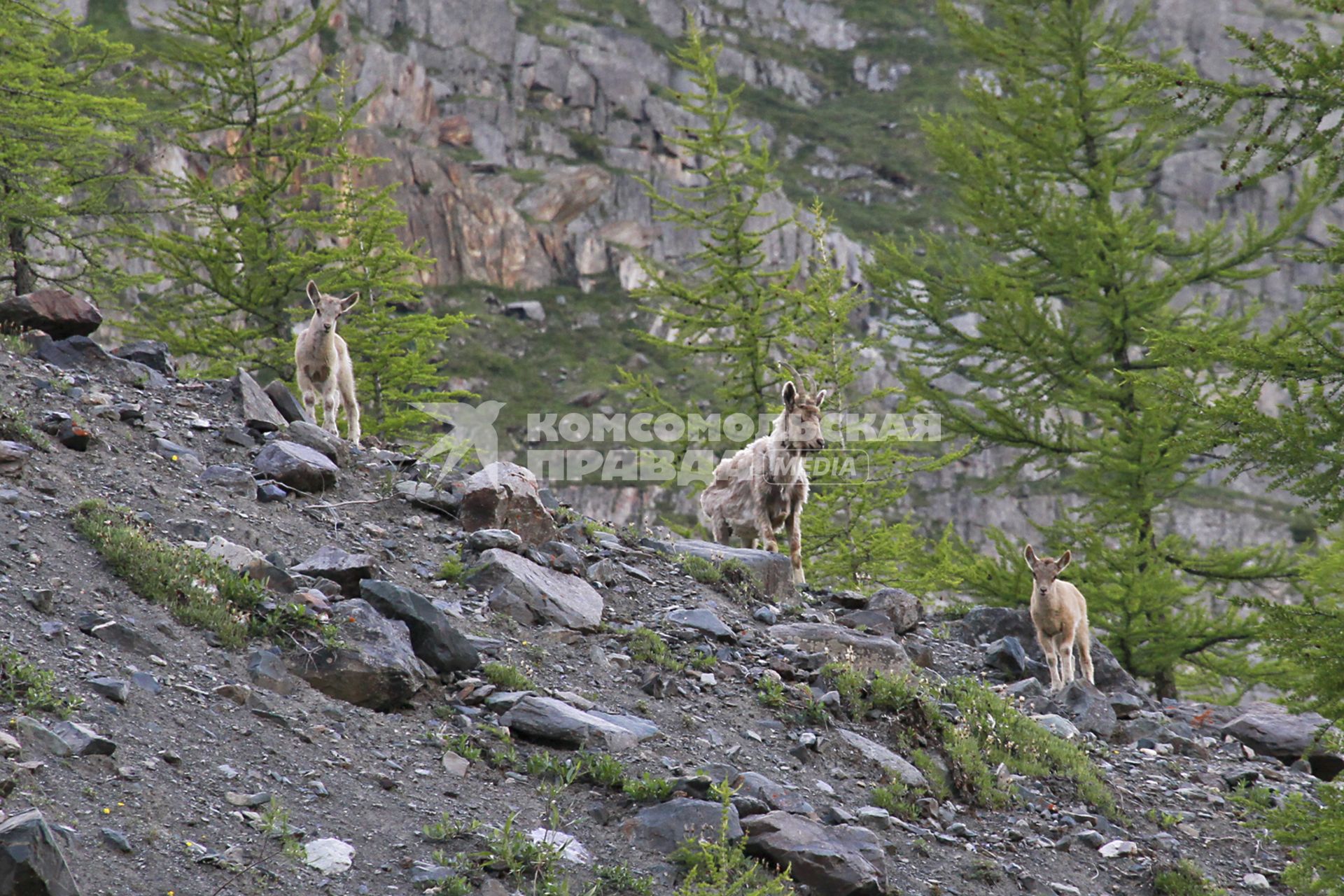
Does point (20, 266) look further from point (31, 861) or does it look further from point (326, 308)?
point (31, 861)

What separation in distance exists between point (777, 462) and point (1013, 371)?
6.27 metres

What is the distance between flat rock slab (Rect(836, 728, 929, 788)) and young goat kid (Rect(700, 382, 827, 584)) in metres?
5.17

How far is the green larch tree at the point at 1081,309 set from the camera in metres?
16.0

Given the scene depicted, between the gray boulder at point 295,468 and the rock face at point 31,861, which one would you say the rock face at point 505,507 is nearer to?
the gray boulder at point 295,468

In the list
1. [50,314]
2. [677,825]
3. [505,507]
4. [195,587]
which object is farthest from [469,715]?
[50,314]

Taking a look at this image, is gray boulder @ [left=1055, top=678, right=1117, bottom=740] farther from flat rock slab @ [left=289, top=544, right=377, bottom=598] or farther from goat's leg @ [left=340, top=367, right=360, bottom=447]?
goat's leg @ [left=340, top=367, right=360, bottom=447]

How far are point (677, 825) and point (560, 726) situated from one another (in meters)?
1.25

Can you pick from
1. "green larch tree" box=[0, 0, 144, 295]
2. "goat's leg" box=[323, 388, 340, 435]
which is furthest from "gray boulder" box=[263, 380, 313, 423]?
"green larch tree" box=[0, 0, 144, 295]

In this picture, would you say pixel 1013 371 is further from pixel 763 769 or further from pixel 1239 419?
pixel 763 769

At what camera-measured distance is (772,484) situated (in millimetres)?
14320

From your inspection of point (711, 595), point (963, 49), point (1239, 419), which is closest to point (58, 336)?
point (711, 595)

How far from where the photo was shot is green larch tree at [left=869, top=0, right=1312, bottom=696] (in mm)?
16047

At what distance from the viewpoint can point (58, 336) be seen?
12.4 meters
